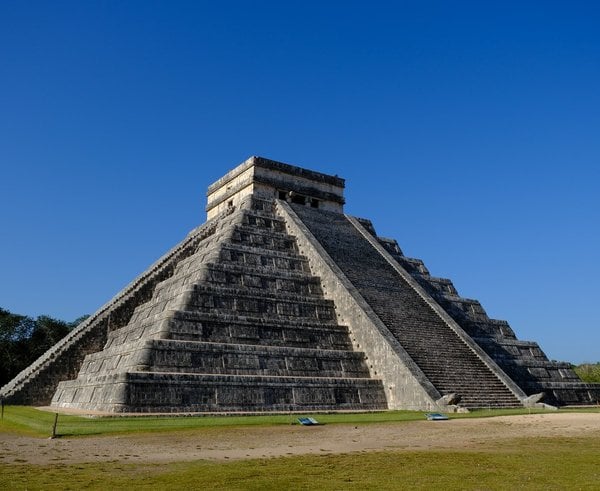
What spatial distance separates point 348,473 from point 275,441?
3.85 metres

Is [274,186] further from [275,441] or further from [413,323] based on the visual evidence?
[275,441]

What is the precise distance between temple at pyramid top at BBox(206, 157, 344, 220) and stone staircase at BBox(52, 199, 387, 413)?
6.60 m

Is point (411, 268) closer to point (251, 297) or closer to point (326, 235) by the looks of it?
point (326, 235)

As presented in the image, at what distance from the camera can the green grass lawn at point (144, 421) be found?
13336mm

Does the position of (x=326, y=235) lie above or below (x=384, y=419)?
above

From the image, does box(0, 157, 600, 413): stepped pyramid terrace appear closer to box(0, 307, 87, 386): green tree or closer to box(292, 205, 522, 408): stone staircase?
box(292, 205, 522, 408): stone staircase

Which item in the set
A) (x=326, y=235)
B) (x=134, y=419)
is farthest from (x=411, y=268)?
(x=134, y=419)

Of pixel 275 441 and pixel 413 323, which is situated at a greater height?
pixel 413 323

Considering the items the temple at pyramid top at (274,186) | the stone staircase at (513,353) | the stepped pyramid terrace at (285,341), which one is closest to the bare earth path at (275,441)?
the stepped pyramid terrace at (285,341)

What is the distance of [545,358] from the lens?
27984mm

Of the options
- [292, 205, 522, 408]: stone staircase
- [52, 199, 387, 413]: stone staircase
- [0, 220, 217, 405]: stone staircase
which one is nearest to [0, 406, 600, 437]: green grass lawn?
[52, 199, 387, 413]: stone staircase

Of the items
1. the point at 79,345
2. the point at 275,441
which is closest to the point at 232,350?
the point at 275,441

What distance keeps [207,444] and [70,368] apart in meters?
14.6

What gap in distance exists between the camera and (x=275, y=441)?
38.4 ft
